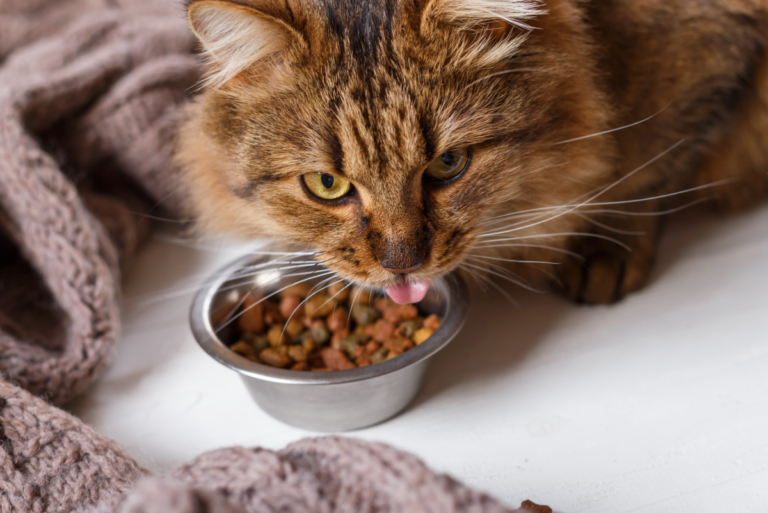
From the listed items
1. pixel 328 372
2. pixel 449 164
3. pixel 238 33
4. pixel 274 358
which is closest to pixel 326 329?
pixel 274 358

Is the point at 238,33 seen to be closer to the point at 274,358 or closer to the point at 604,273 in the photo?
the point at 274,358

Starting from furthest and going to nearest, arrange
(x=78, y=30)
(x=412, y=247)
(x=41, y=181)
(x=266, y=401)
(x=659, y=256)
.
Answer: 1. (x=78, y=30)
2. (x=659, y=256)
3. (x=41, y=181)
4. (x=266, y=401)
5. (x=412, y=247)

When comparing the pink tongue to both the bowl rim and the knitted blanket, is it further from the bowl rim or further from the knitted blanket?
the knitted blanket

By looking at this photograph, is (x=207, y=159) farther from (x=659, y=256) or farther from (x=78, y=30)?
(x=659, y=256)

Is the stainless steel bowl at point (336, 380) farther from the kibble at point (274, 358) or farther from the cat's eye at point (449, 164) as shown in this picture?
the cat's eye at point (449, 164)

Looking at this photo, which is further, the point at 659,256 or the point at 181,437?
the point at 659,256

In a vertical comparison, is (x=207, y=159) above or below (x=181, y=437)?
above

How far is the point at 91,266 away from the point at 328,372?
499 millimetres

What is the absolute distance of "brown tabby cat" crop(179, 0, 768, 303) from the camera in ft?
2.71

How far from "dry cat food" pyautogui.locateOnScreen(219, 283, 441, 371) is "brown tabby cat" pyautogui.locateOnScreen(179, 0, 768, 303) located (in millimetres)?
119

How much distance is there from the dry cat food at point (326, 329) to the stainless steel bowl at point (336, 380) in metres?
0.05

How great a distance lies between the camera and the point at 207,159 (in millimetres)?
1136

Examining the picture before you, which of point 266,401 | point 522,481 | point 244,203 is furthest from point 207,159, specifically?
point 522,481

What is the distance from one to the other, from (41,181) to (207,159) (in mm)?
298
